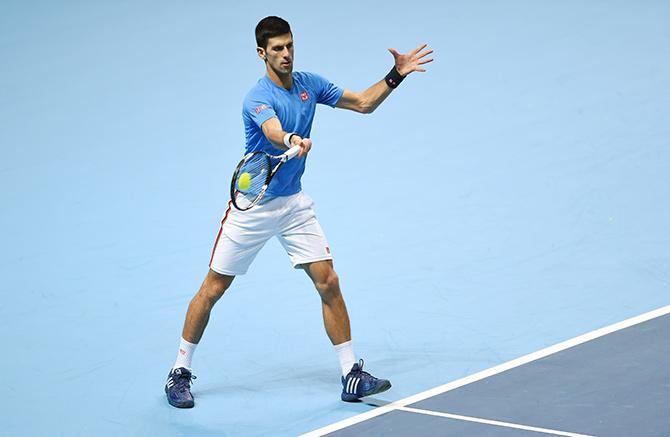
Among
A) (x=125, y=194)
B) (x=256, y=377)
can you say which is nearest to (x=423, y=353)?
(x=256, y=377)

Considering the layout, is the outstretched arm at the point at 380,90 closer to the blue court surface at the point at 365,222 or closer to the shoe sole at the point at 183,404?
the blue court surface at the point at 365,222

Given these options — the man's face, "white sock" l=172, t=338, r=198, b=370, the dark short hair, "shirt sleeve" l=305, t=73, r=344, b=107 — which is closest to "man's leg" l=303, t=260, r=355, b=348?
"white sock" l=172, t=338, r=198, b=370

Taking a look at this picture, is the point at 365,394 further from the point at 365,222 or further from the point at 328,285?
the point at 365,222

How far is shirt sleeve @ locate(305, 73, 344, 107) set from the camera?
6637mm

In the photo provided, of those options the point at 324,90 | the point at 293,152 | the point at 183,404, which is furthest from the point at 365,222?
the point at 293,152

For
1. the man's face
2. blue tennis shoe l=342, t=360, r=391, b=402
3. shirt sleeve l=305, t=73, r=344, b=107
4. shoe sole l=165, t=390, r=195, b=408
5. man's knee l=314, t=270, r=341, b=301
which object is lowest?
shoe sole l=165, t=390, r=195, b=408

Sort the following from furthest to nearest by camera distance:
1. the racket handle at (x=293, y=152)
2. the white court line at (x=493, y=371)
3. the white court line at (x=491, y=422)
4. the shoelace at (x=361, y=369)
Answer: the shoelace at (x=361, y=369) → the white court line at (x=493, y=371) → the racket handle at (x=293, y=152) → the white court line at (x=491, y=422)

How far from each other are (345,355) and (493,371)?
2.70 feet

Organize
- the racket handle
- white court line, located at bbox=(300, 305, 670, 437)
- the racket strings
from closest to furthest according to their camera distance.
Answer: the racket handle < white court line, located at bbox=(300, 305, 670, 437) < the racket strings

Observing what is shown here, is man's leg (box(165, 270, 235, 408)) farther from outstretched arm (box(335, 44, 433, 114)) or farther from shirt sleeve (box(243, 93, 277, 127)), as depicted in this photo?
outstretched arm (box(335, 44, 433, 114))

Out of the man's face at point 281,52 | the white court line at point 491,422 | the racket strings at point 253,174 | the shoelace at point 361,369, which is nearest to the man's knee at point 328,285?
the shoelace at point 361,369

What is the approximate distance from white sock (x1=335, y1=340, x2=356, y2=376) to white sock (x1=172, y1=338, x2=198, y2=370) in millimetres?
818

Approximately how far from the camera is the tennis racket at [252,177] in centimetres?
624

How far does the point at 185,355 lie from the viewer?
263 inches
